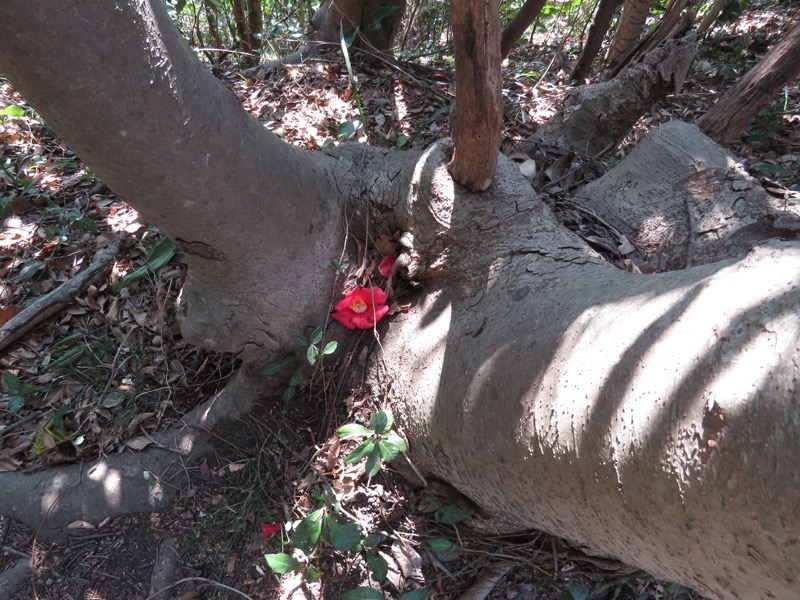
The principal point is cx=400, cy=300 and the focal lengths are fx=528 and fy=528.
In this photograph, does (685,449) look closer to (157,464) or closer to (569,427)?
(569,427)

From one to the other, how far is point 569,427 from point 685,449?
0.28 m

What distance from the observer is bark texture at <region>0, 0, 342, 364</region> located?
117 centimetres

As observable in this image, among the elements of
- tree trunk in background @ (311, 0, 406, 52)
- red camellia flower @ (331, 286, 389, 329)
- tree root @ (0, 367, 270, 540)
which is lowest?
tree root @ (0, 367, 270, 540)

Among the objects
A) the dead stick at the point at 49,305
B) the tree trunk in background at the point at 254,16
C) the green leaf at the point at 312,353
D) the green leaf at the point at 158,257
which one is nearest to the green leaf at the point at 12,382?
the dead stick at the point at 49,305

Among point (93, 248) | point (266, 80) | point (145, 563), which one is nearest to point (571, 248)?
point (145, 563)

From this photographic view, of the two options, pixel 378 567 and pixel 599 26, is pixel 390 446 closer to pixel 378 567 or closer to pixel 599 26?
pixel 378 567

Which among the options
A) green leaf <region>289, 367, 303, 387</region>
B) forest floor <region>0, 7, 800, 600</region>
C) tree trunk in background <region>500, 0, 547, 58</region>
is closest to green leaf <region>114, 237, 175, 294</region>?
forest floor <region>0, 7, 800, 600</region>

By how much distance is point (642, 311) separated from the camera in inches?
43.8

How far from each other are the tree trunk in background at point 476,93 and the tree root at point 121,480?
3.85 ft

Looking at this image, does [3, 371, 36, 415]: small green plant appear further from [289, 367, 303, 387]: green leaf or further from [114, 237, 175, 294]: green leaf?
[289, 367, 303, 387]: green leaf

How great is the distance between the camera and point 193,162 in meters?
1.47

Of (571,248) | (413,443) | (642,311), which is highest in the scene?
(642,311)

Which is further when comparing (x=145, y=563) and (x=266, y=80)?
(x=266, y=80)

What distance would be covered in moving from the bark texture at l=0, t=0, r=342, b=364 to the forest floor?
0.41 meters
